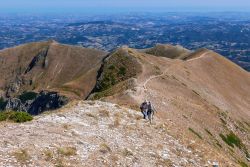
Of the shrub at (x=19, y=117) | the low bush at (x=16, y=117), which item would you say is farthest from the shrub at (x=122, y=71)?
the shrub at (x=19, y=117)

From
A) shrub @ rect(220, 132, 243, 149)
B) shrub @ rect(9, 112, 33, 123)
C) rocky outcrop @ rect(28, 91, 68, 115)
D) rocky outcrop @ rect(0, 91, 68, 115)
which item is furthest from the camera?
rocky outcrop @ rect(0, 91, 68, 115)

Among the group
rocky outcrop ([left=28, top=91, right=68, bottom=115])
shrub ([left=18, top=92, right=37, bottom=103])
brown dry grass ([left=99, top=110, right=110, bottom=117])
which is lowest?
shrub ([left=18, top=92, right=37, bottom=103])

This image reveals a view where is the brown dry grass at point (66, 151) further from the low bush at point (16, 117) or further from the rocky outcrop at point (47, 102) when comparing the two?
the rocky outcrop at point (47, 102)

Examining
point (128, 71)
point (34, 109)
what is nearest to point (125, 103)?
point (128, 71)

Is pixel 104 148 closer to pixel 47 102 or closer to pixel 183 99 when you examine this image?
pixel 183 99

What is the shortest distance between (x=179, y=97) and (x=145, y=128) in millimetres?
34053

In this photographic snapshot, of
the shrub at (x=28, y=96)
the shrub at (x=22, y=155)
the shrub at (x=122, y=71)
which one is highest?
the shrub at (x=22, y=155)

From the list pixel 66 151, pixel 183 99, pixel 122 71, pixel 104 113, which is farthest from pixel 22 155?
pixel 122 71

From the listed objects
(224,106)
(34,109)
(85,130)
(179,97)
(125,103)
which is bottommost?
(34,109)

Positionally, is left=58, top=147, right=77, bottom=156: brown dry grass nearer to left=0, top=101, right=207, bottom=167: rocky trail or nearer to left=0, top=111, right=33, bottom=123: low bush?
left=0, top=101, right=207, bottom=167: rocky trail

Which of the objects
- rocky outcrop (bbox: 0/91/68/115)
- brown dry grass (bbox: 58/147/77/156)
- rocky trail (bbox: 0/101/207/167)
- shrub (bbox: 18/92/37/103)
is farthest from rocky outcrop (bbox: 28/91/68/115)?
brown dry grass (bbox: 58/147/77/156)

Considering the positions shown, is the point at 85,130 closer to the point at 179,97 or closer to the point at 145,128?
the point at 145,128

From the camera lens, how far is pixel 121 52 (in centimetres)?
11519

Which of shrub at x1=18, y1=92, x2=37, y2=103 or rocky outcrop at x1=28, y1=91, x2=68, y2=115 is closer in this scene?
rocky outcrop at x1=28, y1=91, x2=68, y2=115
